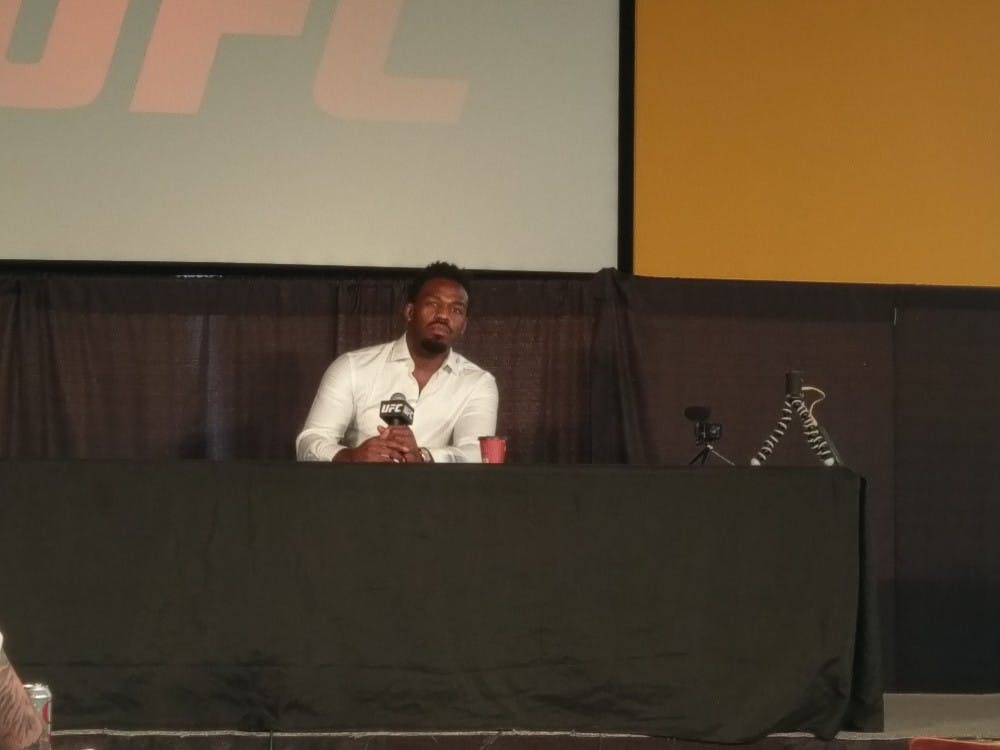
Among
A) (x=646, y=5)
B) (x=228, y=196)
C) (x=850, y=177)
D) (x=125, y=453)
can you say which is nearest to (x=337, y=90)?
(x=228, y=196)

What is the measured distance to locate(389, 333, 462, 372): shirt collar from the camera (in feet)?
13.8

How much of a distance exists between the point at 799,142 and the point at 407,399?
6.52 feet

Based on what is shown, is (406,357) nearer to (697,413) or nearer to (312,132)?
(697,413)

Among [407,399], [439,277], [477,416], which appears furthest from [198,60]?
Result: [477,416]

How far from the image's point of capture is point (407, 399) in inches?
160

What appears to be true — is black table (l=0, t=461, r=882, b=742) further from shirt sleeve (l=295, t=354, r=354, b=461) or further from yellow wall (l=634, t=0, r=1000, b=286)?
yellow wall (l=634, t=0, r=1000, b=286)

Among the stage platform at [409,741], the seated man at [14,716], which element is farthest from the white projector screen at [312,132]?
the seated man at [14,716]

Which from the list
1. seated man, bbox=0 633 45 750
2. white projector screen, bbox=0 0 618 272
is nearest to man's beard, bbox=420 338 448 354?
white projector screen, bbox=0 0 618 272

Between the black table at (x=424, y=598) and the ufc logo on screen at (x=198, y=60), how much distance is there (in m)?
2.32

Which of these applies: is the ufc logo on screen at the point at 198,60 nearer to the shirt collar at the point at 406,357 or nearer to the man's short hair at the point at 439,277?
the man's short hair at the point at 439,277

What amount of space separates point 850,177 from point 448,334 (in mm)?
1880

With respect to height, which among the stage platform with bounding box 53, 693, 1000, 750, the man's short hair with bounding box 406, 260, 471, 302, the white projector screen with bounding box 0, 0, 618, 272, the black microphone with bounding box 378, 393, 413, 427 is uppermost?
the white projector screen with bounding box 0, 0, 618, 272

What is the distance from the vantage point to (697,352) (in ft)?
16.3

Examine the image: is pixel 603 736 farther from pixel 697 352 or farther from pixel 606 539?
pixel 697 352
